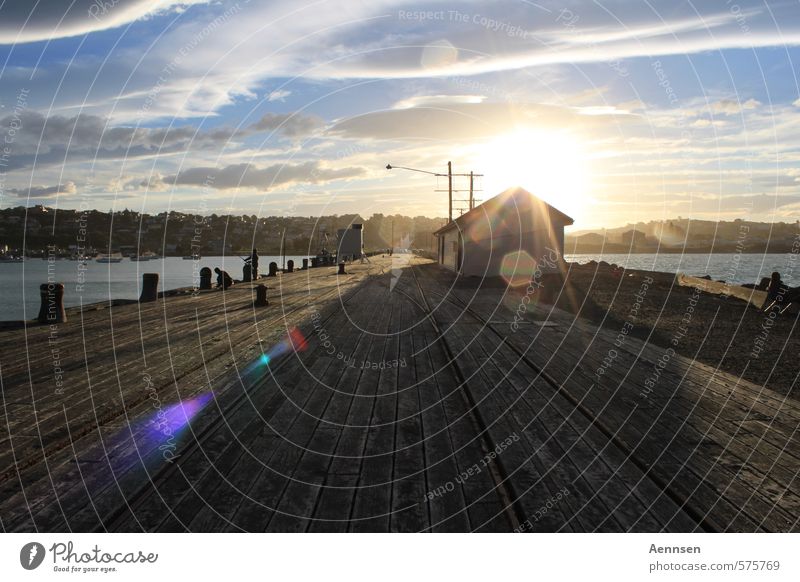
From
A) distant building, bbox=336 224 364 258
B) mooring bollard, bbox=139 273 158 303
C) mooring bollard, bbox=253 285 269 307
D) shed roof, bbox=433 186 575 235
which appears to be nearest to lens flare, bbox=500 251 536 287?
shed roof, bbox=433 186 575 235

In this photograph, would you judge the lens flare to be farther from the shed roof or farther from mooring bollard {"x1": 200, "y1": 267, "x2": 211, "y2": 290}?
mooring bollard {"x1": 200, "y1": 267, "x2": 211, "y2": 290}

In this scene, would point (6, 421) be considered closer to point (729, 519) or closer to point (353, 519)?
point (353, 519)

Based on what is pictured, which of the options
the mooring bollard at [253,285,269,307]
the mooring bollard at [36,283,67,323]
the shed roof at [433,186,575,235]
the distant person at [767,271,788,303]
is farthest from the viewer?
the shed roof at [433,186,575,235]

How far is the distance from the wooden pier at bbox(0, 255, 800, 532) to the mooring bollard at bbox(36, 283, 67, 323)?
12.2ft

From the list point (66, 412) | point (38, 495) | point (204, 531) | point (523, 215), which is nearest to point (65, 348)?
point (66, 412)

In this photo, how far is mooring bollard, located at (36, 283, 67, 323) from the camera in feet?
58.7

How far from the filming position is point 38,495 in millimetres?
5676

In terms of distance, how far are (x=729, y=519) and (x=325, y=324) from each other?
1386cm

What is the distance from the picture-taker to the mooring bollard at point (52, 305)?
58.7 ft

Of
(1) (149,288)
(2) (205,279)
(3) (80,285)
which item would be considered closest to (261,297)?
(1) (149,288)
